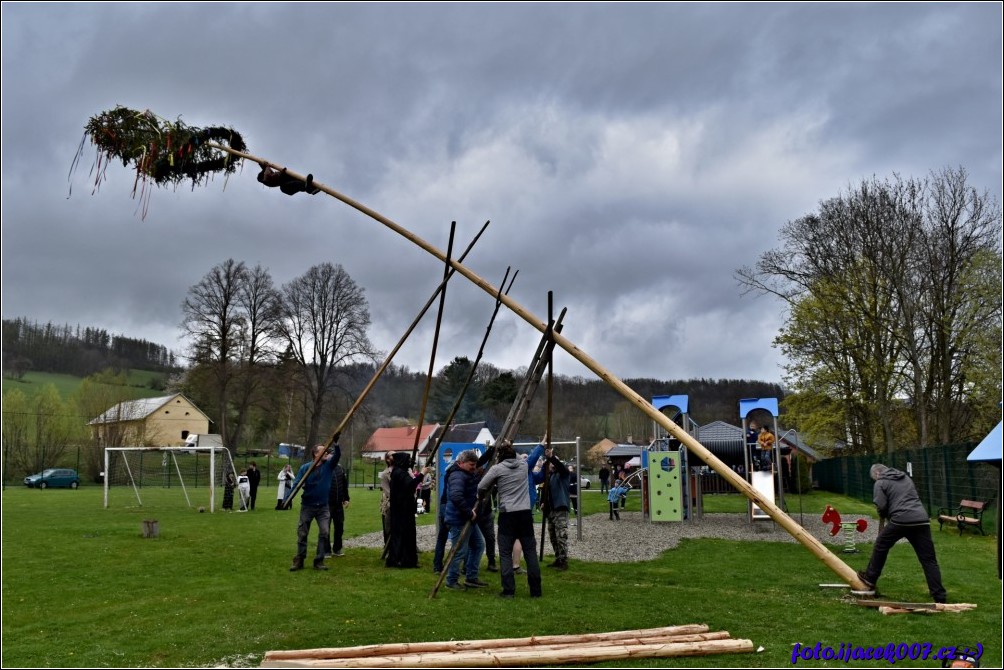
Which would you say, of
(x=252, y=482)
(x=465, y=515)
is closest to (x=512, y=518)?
(x=465, y=515)

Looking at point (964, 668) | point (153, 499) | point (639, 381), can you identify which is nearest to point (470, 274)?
point (964, 668)

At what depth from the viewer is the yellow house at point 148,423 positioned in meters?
50.0

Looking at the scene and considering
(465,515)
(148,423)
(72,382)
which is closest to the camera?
(465,515)

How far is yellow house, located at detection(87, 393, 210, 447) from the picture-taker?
164 ft

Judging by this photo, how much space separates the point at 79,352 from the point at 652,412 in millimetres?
80493

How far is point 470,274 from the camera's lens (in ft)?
36.8

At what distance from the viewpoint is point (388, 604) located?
902 cm

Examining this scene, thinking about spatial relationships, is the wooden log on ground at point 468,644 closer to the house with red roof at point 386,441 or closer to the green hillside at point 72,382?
the green hillside at point 72,382

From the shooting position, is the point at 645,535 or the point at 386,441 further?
the point at 386,441

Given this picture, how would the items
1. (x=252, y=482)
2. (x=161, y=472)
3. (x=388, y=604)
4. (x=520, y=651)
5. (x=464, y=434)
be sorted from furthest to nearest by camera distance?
(x=464, y=434) < (x=161, y=472) < (x=252, y=482) < (x=388, y=604) < (x=520, y=651)

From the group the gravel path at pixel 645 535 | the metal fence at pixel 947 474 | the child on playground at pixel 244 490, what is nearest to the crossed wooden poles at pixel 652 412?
the gravel path at pixel 645 535

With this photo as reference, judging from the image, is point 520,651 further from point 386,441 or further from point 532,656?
point 386,441

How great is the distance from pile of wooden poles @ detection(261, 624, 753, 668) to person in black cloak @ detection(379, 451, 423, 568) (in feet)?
16.7

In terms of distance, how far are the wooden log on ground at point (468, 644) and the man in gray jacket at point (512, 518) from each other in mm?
1950
